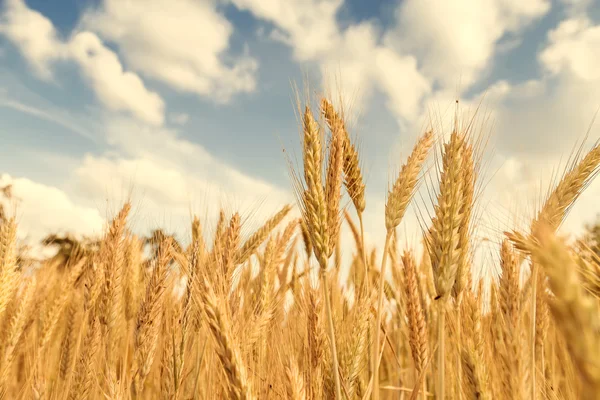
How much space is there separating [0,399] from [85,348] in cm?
95

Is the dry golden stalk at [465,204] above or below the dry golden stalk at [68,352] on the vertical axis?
above

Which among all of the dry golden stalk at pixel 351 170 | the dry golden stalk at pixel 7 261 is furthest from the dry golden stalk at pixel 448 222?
the dry golden stalk at pixel 7 261

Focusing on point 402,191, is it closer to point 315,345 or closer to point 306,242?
point 315,345

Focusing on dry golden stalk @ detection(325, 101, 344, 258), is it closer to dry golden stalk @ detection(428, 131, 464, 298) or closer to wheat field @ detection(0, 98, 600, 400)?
wheat field @ detection(0, 98, 600, 400)

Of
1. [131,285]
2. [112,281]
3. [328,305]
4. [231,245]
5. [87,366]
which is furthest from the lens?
[131,285]

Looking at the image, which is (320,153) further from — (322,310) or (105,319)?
(105,319)

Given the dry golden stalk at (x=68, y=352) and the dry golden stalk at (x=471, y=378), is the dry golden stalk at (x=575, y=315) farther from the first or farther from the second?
the dry golden stalk at (x=68, y=352)

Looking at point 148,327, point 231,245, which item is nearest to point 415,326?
point 231,245

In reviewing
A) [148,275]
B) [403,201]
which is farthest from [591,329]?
[148,275]

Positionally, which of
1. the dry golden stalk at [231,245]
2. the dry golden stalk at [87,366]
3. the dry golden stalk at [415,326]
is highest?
the dry golden stalk at [231,245]

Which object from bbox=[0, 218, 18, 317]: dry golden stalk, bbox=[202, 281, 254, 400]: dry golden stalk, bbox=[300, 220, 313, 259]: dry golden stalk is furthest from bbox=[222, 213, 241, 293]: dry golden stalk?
bbox=[0, 218, 18, 317]: dry golden stalk

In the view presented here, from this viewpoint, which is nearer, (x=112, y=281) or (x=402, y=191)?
(x=402, y=191)

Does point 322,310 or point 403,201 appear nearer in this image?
point 403,201

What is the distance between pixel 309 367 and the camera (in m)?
1.93
